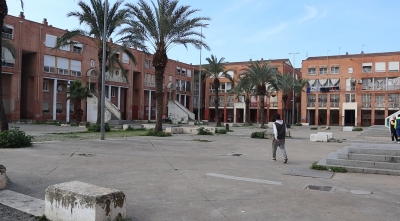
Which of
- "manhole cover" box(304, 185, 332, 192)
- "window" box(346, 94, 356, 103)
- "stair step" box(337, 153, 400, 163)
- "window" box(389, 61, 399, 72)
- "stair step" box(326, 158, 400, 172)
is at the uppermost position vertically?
"window" box(389, 61, 399, 72)

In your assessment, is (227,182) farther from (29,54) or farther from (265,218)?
(29,54)

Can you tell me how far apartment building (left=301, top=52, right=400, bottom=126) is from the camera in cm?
5906

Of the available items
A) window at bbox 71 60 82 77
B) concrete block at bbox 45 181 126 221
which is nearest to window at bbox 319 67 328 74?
window at bbox 71 60 82 77

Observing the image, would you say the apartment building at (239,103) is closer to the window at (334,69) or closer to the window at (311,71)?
the window at (311,71)

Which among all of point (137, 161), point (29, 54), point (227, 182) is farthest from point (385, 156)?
point (29, 54)

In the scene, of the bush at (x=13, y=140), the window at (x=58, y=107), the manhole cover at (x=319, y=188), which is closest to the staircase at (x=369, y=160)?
the manhole cover at (x=319, y=188)

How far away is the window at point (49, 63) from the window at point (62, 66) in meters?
0.78

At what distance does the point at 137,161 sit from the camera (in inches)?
427

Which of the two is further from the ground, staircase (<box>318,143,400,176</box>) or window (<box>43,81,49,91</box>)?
window (<box>43,81,49,91</box>)

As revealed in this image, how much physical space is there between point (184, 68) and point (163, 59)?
166 ft

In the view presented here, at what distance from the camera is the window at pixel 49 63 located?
146ft

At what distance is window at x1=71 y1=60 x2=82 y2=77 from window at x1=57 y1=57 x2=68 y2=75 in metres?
1.02

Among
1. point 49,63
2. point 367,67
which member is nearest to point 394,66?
point 367,67

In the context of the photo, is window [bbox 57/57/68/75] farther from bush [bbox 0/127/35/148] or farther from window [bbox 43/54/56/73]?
bush [bbox 0/127/35/148]
